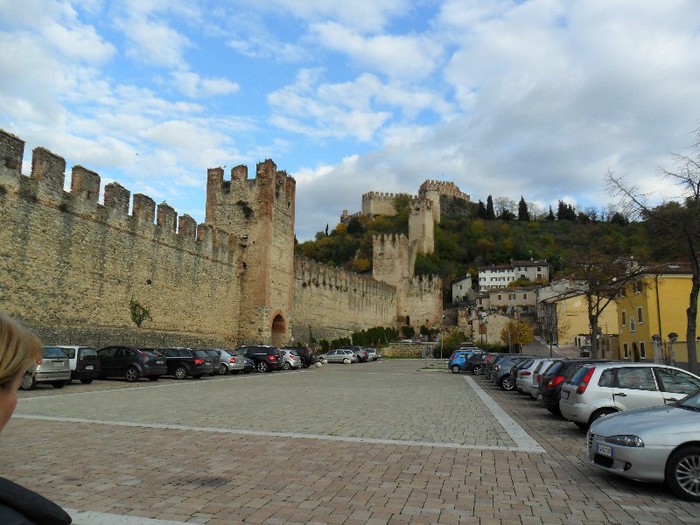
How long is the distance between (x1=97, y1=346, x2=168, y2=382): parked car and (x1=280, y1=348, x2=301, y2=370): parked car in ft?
43.8

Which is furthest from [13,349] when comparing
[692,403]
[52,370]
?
[52,370]

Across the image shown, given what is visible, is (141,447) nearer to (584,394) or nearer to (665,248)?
(584,394)

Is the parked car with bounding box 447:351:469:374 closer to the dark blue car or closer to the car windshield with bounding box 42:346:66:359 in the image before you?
the dark blue car

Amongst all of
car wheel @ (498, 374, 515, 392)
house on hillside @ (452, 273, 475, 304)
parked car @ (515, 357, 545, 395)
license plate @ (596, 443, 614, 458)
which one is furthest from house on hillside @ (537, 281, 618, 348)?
license plate @ (596, 443, 614, 458)

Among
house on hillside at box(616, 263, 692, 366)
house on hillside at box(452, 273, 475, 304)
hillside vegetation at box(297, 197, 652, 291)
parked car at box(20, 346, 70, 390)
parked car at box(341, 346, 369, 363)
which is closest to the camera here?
parked car at box(20, 346, 70, 390)

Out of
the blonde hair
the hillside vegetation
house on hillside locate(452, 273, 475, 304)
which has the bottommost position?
the blonde hair

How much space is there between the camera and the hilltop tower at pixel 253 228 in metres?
41.3

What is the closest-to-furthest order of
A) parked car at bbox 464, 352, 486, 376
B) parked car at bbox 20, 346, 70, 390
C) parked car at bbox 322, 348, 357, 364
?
parked car at bbox 20, 346, 70, 390, parked car at bbox 464, 352, 486, 376, parked car at bbox 322, 348, 357, 364

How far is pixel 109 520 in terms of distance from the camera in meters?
5.37

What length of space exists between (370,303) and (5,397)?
71869mm

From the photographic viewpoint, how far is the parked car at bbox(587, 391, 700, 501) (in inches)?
259

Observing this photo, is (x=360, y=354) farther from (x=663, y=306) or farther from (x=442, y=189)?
(x=442, y=189)

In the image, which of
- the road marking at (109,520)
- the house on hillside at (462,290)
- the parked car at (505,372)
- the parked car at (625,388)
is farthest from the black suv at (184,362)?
the house on hillside at (462,290)

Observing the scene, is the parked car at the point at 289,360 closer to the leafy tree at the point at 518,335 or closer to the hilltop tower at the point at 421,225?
the leafy tree at the point at 518,335
